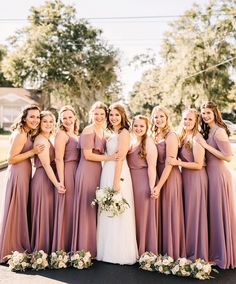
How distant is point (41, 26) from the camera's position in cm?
5588

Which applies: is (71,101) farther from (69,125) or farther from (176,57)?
(69,125)

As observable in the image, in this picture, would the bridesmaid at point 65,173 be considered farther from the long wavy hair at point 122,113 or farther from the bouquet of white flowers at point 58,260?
the long wavy hair at point 122,113

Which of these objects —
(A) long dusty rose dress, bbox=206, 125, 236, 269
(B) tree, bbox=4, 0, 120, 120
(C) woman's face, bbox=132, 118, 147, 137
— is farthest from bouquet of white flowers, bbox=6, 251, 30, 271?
(B) tree, bbox=4, 0, 120, 120

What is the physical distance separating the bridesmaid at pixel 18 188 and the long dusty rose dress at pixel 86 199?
2.19 ft

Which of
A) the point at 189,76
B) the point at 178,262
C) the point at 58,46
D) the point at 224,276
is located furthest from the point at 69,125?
the point at 58,46

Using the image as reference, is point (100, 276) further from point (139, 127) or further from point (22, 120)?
point (22, 120)

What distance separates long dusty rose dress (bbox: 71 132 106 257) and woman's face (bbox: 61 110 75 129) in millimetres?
295

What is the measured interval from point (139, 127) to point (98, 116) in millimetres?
623

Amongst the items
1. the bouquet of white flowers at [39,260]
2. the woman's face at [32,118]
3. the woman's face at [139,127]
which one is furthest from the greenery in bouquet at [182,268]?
the woman's face at [32,118]

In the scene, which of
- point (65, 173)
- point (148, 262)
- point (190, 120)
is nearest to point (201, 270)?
point (148, 262)

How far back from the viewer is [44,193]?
20.6 ft

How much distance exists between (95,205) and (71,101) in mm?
52653

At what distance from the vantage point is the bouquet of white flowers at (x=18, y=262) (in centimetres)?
586

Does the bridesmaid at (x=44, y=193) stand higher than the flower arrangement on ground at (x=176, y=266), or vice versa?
the bridesmaid at (x=44, y=193)
